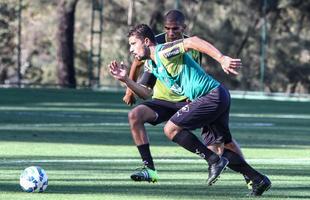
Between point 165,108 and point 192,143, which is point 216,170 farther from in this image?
point 165,108

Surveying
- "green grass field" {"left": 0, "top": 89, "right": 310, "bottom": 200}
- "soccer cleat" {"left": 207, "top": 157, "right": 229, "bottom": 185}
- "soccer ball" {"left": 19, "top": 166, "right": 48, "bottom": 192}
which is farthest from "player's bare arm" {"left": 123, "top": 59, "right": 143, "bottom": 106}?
"soccer ball" {"left": 19, "top": 166, "right": 48, "bottom": 192}

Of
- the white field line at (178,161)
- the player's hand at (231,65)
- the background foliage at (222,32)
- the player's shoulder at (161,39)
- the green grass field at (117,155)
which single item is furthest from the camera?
the background foliage at (222,32)

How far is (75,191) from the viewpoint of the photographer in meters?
11.3

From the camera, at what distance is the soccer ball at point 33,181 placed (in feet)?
36.4

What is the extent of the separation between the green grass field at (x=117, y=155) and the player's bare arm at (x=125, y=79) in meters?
1.04

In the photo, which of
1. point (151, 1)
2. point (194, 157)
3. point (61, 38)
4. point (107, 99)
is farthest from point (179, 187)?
point (151, 1)

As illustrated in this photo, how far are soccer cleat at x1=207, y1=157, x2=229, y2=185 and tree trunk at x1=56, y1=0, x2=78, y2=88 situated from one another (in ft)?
137

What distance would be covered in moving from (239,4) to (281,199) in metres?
56.7

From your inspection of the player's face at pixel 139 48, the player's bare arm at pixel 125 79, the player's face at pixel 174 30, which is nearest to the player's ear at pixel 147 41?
the player's face at pixel 139 48

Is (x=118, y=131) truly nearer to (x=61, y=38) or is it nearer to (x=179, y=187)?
(x=179, y=187)

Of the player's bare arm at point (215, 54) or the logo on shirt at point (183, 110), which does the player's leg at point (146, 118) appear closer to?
the logo on shirt at point (183, 110)

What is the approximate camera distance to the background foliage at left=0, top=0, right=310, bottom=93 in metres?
65.6

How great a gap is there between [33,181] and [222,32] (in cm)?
5627

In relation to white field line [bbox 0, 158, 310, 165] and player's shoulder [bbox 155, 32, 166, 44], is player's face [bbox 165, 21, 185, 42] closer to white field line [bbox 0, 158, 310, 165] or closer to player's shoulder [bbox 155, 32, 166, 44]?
player's shoulder [bbox 155, 32, 166, 44]
